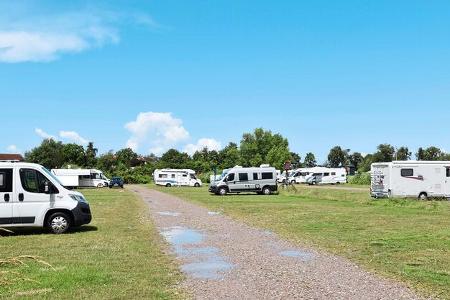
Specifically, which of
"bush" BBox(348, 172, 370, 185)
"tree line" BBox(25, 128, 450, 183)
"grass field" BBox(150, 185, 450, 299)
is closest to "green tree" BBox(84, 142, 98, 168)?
"tree line" BBox(25, 128, 450, 183)

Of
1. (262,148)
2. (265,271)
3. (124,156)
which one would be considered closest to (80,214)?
(265,271)

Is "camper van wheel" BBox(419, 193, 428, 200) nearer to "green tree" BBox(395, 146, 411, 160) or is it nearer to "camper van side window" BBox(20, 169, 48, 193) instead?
"camper van side window" BBox(20, 169, 48, 193)

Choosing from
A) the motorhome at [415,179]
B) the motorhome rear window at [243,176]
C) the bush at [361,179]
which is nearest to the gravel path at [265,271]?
the motorhome at [415,179]

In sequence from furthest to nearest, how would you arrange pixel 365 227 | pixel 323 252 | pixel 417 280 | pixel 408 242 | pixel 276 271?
1. pixel 365 227
2. pixel 408 242
3. pixel 323 252
4. pixel 276 271
5. pixel 417 280

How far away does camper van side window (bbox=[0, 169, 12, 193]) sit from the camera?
15.3 metres

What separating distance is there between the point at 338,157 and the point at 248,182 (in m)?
133

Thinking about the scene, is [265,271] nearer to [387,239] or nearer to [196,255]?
[196,255]

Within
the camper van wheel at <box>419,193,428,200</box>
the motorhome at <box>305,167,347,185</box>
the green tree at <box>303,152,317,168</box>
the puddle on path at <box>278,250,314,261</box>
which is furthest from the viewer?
the green tree at <box>303,152,317,168</box>

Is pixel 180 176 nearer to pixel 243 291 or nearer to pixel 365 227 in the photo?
pixel 365 227

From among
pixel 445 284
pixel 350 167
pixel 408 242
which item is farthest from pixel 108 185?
pixel 350 167

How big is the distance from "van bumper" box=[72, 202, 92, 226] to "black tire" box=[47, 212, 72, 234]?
186 millimetres

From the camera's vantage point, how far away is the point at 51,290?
7.78 meters

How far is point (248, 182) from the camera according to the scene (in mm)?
45375

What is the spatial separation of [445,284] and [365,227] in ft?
30.2
